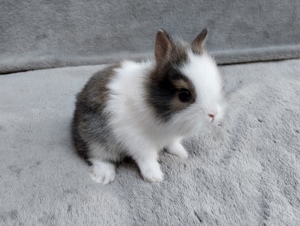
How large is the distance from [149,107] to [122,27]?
123 centimetres

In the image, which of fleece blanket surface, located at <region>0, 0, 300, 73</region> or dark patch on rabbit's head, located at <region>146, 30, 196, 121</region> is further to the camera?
fleece blanket surface, located at <region>0, 0, 300, 73</region>

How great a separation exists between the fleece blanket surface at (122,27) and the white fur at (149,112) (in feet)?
3.22

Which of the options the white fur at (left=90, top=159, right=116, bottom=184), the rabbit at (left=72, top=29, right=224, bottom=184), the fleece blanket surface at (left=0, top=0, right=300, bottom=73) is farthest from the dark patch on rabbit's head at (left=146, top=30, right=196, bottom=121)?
the fleece blanket surface at (left=0, top=0, right=300, bottom=73)

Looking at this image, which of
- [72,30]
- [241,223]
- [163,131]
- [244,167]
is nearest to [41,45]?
[72,30]

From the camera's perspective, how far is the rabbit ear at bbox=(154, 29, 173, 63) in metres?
1.31

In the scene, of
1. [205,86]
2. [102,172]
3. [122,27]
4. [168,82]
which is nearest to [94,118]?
[102,172]

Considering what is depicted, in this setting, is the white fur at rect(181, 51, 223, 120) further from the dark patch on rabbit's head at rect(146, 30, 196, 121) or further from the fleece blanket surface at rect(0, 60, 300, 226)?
the fleece blanket surface at rect(0, 60, 300, 226)

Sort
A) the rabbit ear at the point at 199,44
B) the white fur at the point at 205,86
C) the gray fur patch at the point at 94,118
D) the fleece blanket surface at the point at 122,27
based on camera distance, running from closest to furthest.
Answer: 1. the white fur at the point at 205,86
2. the rabbit ear at the point at 199,44
3. the gray fur patch at the point at 94,118
4. the fleece blanket surface at the point at 122,27

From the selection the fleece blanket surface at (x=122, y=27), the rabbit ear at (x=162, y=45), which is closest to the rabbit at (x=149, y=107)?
the rabbit ear at (x=162, y=45)

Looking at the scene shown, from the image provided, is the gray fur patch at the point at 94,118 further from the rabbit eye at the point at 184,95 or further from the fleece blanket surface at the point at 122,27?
the fleece blanket surface at the point at 122,27

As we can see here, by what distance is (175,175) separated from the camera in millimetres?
1496

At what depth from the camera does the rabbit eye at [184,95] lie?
1253 mm

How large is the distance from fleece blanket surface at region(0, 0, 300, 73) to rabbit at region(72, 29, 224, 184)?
95 cm

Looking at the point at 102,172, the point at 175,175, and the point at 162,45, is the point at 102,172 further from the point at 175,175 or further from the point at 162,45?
the point at 162,45
